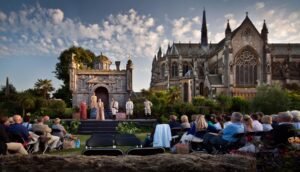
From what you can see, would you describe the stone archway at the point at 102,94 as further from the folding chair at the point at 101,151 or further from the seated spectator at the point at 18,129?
Answer: the folding chair at the point at 101,151

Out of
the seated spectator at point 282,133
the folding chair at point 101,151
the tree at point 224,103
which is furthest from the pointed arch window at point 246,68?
the folding chair at point 101,151

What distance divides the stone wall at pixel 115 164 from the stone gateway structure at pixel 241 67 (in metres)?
44.6

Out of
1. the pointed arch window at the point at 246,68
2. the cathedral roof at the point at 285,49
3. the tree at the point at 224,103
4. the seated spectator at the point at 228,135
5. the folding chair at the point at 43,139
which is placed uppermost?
the cathedral roof at the point at 285,49

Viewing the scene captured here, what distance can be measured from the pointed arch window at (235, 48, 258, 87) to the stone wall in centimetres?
5087

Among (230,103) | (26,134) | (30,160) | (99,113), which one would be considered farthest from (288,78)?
(30,160)

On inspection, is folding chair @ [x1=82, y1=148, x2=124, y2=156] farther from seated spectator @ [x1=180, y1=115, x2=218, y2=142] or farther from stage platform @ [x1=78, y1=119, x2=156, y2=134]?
stage platform @ [x1=78, y1=119, x2=156, y2=134]

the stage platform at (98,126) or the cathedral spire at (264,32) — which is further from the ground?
the cathedral spire at (264,32)

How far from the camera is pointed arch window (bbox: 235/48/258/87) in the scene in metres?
52.1

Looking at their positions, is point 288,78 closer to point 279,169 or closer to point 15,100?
point 15,100

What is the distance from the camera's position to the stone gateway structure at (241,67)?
51.2 m

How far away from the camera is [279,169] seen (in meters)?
5.30

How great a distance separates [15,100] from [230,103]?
22310mm

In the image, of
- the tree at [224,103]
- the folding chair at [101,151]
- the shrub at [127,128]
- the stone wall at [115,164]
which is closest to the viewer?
the stone wall at [115,164]

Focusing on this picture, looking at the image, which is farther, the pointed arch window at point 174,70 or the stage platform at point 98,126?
the pointed arch window at point 174,70
